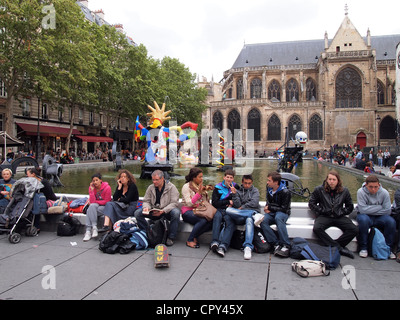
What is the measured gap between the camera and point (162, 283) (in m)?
3.60

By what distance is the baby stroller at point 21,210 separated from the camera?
5.38m

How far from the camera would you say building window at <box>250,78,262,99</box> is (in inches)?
2146

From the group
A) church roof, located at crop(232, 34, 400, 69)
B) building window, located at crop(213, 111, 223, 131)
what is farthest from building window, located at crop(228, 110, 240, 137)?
church roof, located at crop(232, 34, 400, 69)

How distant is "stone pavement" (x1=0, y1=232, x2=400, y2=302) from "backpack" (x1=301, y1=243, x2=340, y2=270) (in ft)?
0.38

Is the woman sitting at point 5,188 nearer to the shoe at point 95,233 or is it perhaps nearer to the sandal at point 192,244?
the shoe at point 95,233

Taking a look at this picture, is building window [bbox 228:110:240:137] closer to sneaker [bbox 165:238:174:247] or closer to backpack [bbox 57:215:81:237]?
backpack [bbox 57:215:81:237]

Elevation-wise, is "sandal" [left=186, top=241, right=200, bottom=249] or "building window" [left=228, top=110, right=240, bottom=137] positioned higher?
"building window" [left=228, top=110, right=240, bottom=137]

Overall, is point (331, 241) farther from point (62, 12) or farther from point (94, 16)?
point (94, 16)

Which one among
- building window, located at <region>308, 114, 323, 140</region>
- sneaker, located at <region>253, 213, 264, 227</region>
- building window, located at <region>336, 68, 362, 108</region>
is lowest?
sneaker, located at <region>253, 213, 264, 227</region>

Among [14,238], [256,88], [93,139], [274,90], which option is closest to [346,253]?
[14,238]

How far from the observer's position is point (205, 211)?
16.5ft
